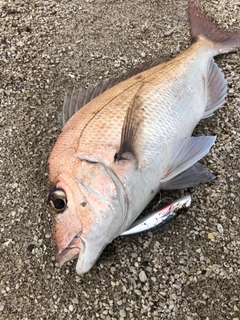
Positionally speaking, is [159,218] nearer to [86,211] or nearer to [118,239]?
[118,239]

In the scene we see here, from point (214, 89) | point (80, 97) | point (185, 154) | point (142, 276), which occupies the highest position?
point (80, 97)

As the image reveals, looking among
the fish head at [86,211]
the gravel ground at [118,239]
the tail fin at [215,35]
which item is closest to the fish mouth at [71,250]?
the fish head at [86,211]

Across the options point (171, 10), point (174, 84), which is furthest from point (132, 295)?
point (171, 10)

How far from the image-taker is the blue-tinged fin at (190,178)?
248 centimetres

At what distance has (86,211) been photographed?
2.11m

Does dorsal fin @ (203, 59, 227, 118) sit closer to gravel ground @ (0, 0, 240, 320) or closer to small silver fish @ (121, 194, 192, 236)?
gravel ground @ (0, 0, 240, 320)

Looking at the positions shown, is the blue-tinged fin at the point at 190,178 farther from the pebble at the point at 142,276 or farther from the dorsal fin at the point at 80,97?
the dorsal fin at the point at 80,97

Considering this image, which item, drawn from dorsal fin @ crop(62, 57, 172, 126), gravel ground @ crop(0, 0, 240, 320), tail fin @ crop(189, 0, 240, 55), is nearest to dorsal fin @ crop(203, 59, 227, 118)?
gravel ground @ crop(0, 0, 240, 320)

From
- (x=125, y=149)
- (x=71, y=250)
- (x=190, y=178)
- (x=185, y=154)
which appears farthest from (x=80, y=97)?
(x=71, y=250)

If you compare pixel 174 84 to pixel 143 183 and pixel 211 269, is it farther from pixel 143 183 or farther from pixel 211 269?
pixel 211 269

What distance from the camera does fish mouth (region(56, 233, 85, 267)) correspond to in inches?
81.4

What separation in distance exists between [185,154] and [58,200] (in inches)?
33.8

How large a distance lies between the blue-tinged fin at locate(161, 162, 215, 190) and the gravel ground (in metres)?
0.11

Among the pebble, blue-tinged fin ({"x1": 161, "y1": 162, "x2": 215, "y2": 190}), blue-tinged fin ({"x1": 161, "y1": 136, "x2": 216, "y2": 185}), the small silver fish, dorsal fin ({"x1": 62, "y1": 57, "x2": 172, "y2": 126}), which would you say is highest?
dorsal fin ({"x1": 62, "y1": 57, "x2": 172, "y2": 126})
